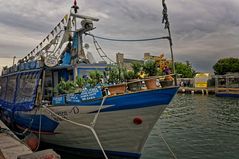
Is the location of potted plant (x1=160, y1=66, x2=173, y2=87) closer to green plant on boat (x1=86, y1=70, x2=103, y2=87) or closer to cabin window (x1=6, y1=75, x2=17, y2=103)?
green plant on boat (x1=86, y1=70, x2=103, y2=87)

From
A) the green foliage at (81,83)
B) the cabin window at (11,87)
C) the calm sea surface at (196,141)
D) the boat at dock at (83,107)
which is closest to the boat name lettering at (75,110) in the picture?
the boat at dock at (83,107)

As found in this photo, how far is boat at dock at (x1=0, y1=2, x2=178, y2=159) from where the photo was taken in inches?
346

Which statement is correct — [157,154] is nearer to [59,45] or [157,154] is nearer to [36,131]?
[36,131]

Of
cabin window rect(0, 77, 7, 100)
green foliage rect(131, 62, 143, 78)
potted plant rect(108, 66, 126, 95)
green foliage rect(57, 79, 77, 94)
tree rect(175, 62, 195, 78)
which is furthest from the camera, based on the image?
tree rect(175, 62, 195, 78)

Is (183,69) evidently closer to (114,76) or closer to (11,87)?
(11,87)

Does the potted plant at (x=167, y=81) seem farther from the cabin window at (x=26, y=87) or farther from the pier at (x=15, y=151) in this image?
the cabin window at (x=26, y=87)

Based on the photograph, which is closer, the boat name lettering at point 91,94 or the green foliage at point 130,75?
the boat name lettering at point 91,94

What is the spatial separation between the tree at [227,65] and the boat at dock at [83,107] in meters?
68.6

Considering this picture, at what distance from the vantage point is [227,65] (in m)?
74.9

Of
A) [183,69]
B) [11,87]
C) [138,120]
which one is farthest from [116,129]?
[183,69]

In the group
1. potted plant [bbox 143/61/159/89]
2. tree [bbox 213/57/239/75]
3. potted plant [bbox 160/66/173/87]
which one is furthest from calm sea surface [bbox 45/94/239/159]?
tree [bbox 213/57/239/75]

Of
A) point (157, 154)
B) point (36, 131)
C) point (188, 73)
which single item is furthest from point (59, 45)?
point (188, 73)

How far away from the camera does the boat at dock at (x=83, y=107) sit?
8.79 m

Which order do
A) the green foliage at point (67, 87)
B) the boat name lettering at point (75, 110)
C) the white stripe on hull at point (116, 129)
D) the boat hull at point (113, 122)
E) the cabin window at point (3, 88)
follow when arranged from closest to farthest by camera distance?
1. the boat hull at point (113, 122)
2. the white stripe on hull at point (116, 129)
3. the boat name lettering at point (75, 110)
4. the green foliage at point (67, 87)
5. the cabin window at point (3, 88)
